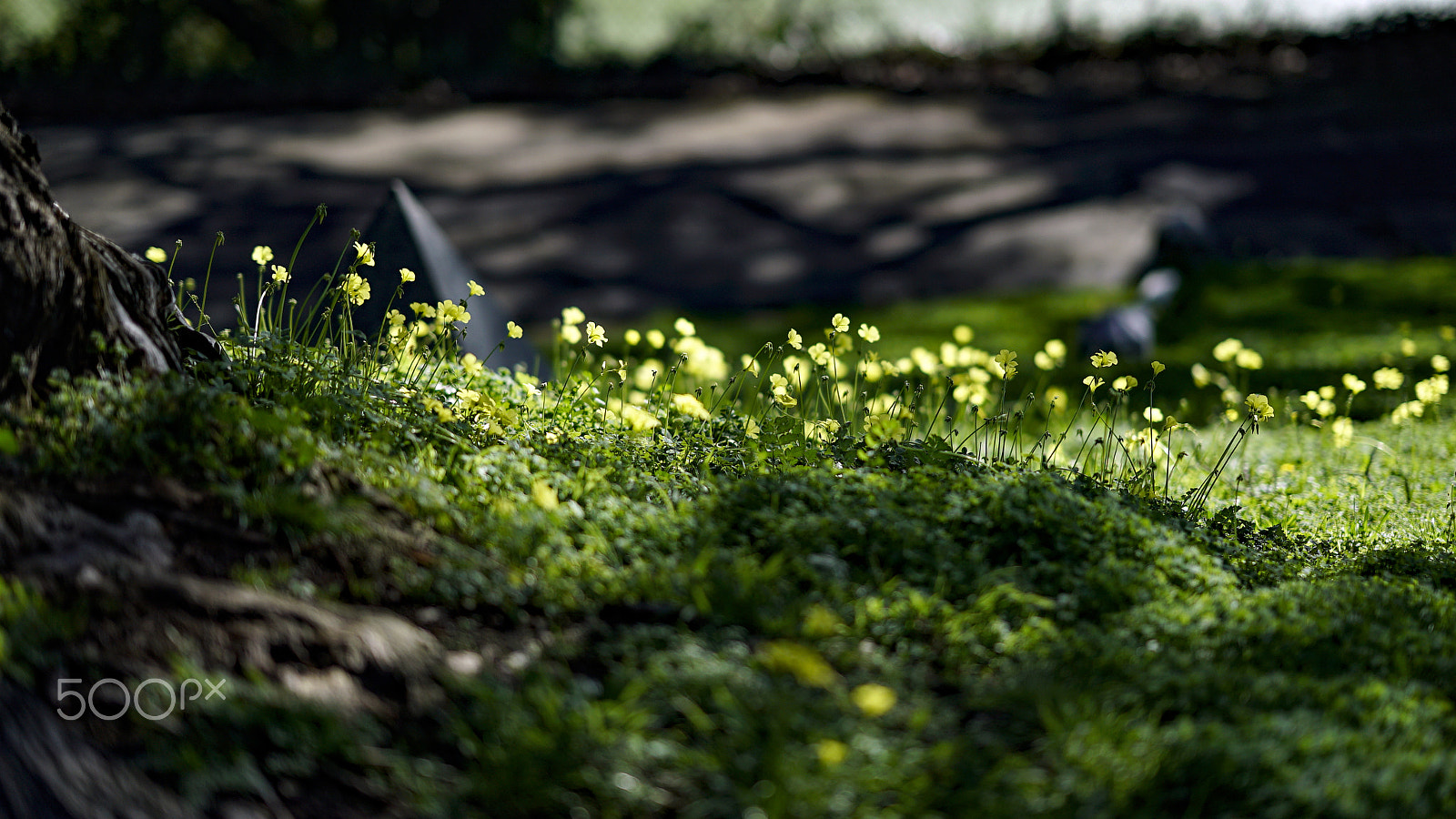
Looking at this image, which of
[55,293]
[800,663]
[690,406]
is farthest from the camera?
[690,406]

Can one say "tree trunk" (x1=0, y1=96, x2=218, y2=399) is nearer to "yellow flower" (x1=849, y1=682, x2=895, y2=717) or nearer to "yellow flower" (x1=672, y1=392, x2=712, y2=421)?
"yellow flower" (x1=672, y1=392, x2=712, y2=421)

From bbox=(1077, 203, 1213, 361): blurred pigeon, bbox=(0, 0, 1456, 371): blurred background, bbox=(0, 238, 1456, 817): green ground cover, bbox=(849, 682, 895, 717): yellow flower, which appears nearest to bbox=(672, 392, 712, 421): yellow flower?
bbox=(0, 238, 1456, 817): green ground cover

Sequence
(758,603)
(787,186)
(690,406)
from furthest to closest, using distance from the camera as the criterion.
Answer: (787,186)
(690,406)
(758,603)

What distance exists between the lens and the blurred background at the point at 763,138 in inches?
335

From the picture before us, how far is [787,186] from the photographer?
990 cm

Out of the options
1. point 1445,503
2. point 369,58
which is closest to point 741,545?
point 1445,503

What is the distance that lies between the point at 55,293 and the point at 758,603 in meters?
1.72

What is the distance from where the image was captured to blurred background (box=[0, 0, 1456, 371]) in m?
8.52

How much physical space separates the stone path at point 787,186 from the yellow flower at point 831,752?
6493 mm

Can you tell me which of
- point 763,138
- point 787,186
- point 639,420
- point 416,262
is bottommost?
point 639,420

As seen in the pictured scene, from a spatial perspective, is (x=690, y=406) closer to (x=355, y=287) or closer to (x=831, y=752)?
(x=355, y=287)

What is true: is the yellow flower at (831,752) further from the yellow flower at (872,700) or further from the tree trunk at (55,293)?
the tree trunk at (55,293)

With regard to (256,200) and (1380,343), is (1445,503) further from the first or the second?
(256,200)

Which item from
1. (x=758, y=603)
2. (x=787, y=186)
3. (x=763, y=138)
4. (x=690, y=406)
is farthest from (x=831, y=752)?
(x=763, y=138)
